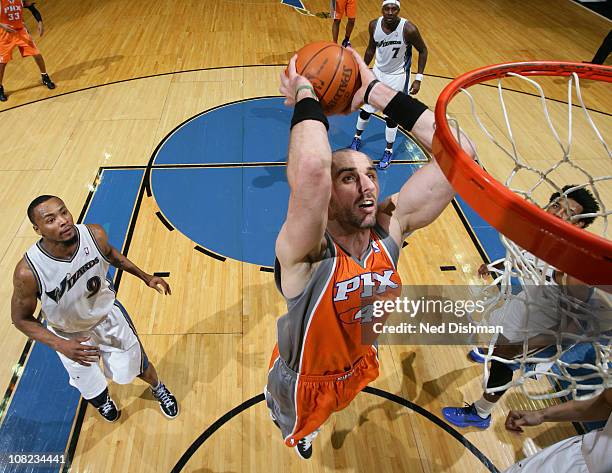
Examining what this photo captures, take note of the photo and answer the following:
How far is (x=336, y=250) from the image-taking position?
1.97 metres

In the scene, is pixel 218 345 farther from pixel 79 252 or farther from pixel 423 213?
pixel 423 213

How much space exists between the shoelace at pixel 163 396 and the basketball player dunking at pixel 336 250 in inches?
43.2

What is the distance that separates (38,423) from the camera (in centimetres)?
308

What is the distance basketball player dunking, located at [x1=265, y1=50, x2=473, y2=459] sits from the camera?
163 centimetres

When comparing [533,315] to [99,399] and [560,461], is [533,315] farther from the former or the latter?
[99,399]

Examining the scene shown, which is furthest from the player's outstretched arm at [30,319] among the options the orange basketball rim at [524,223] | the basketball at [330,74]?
the orange basketball rim at [524,223]

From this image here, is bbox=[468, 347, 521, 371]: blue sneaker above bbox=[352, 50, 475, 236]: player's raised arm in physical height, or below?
below

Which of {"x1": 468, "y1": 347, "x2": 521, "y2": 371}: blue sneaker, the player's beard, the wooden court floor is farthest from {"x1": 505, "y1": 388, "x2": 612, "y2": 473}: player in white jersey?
the player's beard

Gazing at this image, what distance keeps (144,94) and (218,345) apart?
4.99m

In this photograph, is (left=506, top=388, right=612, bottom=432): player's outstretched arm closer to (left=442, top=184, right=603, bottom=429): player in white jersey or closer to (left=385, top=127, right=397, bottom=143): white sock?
(left=442, top=184, right=603, bottom=429): player in white jersey

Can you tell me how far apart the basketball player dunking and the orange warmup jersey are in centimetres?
650

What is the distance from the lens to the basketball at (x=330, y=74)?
211 centimetres

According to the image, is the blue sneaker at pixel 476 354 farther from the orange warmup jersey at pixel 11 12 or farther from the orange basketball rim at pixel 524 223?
the orange warmup jersey at pixel 11 12

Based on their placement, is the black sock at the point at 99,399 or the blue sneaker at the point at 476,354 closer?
the black sock at the point at 99,399
